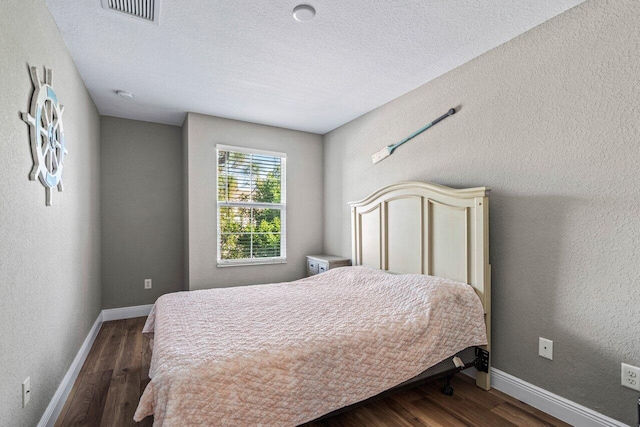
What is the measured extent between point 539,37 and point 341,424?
266cm

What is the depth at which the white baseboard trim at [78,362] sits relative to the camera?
184 cm

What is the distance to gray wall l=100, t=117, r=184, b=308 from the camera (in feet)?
12.4

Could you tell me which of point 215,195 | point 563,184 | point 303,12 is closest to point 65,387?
point 215,195

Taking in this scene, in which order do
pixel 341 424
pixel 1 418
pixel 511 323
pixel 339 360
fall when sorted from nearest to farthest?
1. pixel 1 418
2. pixel 339 360
3. pixel 341 424
4. pixel 511 323

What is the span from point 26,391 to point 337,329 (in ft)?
4.95

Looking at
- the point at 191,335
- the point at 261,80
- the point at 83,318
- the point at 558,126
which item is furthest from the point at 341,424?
the point at 261,80

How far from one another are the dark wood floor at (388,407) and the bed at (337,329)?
0.21 meters

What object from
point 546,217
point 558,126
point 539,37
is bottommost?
point 546,217

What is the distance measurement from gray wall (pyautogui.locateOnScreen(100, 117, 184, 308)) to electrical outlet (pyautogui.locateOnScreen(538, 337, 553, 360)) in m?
3.79

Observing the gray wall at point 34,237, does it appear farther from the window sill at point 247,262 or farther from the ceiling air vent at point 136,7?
the window sill at point 247,262

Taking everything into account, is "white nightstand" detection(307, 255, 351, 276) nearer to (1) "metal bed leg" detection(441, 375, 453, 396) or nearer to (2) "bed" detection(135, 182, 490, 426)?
(2) "bed" detection(135, 182, 490, 426)

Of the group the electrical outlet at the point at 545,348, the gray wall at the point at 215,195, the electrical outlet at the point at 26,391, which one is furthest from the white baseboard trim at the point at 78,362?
the electrical outlet at the point at 545,348

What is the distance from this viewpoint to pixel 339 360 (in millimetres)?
1662

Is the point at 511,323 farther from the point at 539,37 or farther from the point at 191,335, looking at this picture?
the point at 191,335
